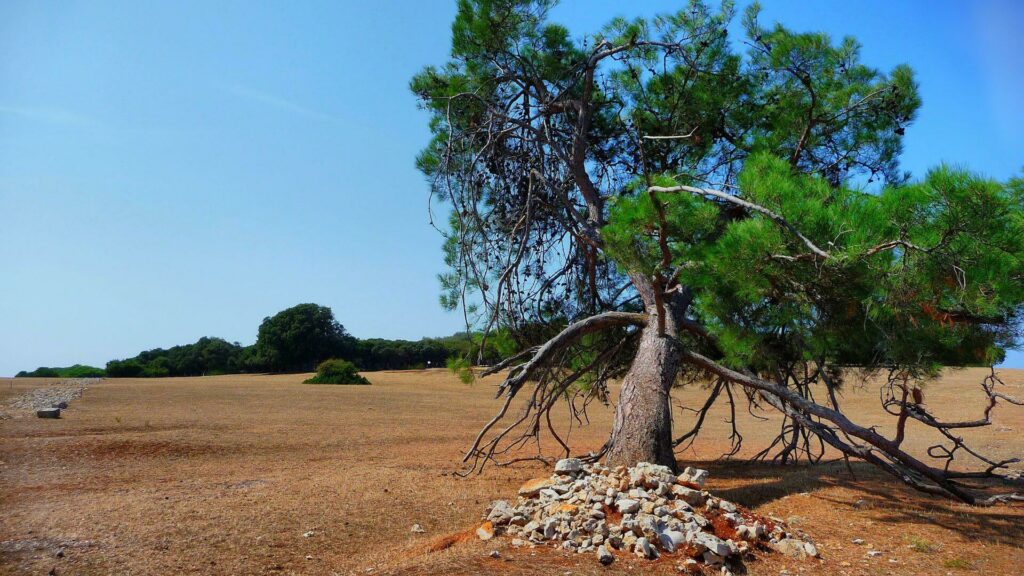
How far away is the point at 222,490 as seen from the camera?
6.83m

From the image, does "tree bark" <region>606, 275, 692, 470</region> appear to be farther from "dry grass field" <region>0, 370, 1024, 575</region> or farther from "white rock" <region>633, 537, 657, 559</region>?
"white rock" <region>633, 537, 657, 559</region>

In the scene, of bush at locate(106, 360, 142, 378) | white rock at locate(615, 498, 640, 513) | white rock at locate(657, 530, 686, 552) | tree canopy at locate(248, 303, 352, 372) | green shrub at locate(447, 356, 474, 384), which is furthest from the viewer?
tree canopy at locate(248, 303, 352, 372)

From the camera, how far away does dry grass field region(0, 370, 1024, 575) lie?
4.39 m

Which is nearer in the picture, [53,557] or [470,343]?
[53,557]

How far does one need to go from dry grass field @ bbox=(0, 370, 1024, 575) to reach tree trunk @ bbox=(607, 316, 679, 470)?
106cm

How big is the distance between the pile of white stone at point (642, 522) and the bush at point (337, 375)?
25.6 metres

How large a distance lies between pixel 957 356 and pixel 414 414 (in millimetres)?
13619

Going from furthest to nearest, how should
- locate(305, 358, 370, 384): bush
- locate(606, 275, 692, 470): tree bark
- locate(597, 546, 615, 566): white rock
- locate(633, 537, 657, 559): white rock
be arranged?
locate(305, 358, 370, 384): bush, locate(606, 275, 692, 470): tree bark, locate(633, 537, 657, 559): white rock, locate(597, 546, 615, 566): white rock

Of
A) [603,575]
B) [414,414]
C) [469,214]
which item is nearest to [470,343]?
[469,214]

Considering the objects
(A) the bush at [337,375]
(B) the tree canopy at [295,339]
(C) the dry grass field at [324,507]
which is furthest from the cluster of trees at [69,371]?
(C) the dry grass field at [324,507]

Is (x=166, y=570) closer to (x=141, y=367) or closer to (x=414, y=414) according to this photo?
(x=414, y=414)

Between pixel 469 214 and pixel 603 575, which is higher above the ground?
pixel 469 214

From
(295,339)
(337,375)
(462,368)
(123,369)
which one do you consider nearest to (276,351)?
(295,339)


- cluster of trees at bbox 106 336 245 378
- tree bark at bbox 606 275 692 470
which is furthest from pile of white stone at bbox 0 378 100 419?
cluster of trees at bbox 106 336 245 378
